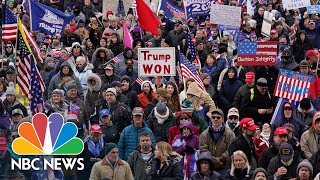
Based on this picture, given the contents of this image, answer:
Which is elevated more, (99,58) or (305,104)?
(305,104)

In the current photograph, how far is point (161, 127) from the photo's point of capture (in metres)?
22.3

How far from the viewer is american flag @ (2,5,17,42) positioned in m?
28.4

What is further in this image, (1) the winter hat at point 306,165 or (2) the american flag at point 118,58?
(2) the american flag at point 118,58

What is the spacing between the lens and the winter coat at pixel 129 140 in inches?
845

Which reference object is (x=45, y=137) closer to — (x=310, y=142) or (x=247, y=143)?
(x=247, y=143)

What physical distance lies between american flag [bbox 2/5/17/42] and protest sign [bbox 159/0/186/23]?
21.0 ft

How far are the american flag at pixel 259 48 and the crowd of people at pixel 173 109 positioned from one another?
36cm

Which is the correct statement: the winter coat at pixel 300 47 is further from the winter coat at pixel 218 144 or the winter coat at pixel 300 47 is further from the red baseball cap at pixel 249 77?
the winter coat at pixel 218 144

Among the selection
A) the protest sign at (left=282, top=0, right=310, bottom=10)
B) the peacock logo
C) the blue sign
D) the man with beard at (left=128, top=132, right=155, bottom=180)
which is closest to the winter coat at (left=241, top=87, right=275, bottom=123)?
the man with beard at (left=128, top=132, right=155, bottom=180)

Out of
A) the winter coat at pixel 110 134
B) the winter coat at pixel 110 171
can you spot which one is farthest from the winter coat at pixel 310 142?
the winter coat at pixel 110 171

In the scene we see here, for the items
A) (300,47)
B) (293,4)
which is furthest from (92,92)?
(293,4)

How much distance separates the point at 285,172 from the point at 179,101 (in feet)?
15.2

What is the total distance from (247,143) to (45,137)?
3.77m

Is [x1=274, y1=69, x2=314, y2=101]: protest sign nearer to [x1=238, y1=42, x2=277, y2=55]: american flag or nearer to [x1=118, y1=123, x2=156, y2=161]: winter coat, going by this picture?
[x1=238, y1=42, x2=277, y2=55]: american flag
